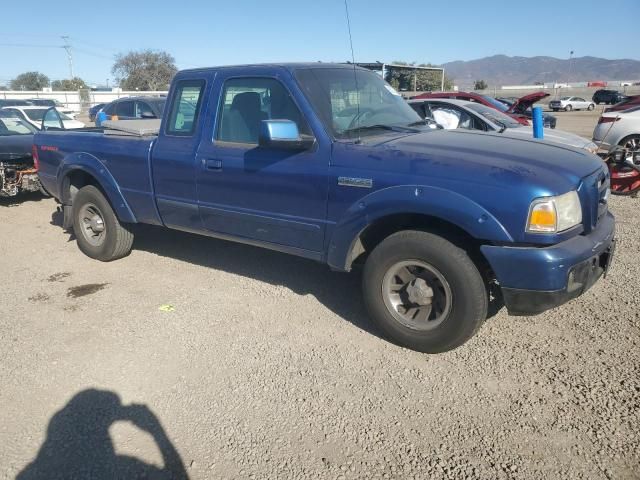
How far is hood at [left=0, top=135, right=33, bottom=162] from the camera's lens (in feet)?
26.3

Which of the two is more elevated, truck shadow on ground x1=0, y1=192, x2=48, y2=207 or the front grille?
the front grille

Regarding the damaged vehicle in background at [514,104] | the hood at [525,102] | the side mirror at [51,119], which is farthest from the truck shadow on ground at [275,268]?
the hood at [525,102]

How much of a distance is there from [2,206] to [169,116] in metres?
5.75

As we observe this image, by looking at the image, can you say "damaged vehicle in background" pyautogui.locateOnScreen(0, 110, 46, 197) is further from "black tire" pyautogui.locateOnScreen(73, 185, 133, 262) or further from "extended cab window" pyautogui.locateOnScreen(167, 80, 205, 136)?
"extended cab window" pyautogui.locateOnScreen(167, 80, 205, 136)

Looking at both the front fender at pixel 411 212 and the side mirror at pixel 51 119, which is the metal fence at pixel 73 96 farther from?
the front fender at pixel 411 212

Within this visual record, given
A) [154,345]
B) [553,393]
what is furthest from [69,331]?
[553,393]

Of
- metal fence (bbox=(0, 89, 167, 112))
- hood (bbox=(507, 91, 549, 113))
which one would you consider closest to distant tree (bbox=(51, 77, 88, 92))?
metal fence (bbox=(0, 89, 167, 112))

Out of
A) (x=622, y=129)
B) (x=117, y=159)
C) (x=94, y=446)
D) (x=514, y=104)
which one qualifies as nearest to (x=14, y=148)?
(x=117, y=159)

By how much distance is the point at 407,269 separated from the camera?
3.59 meters

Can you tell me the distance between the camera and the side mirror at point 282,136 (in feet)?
Answer: 11.6

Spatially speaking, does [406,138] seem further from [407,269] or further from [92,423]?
[92,423]

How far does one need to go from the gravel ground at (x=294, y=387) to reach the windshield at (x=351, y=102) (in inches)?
60.5

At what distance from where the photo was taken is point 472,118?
930 centimetres

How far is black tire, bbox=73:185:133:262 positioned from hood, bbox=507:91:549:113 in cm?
1122
